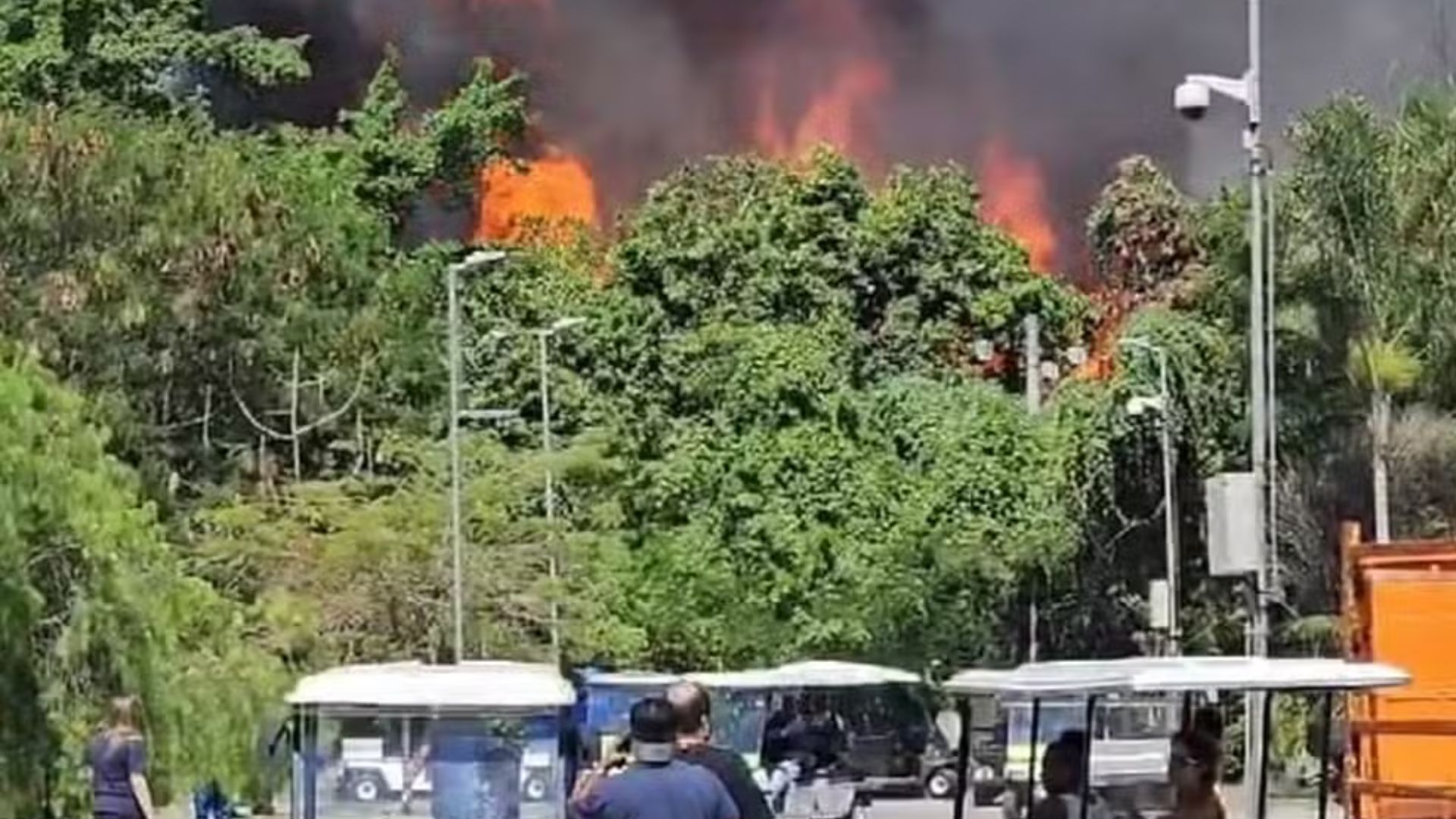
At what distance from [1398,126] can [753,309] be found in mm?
28112

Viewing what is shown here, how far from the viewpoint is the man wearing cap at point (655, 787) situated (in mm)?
11219

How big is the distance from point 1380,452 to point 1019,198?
→ 133 ft

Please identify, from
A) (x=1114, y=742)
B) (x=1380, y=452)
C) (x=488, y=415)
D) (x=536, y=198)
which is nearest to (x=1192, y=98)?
(x=1380, y=452)

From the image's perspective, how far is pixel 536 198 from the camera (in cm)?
7994

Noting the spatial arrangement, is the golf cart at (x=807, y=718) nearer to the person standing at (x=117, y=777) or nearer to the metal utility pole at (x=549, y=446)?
the metal utility pole at (x=549, y=446)

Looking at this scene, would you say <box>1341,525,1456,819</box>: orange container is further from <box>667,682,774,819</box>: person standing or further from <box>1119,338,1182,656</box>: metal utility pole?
<box>1119,338,1182,656</box>: metal utility pole

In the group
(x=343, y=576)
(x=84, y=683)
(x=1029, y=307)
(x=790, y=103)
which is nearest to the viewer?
(x=84, y=683)

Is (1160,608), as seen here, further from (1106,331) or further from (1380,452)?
(1106,331)

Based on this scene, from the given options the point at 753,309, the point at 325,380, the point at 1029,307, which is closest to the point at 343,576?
the point at 325,380

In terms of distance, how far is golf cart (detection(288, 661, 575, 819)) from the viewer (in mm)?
19000

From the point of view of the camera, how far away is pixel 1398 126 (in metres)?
37.4

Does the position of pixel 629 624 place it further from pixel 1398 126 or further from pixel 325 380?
pixel 1398 126

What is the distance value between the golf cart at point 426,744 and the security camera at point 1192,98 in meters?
12.8

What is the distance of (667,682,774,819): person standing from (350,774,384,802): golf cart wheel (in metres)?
6.24
